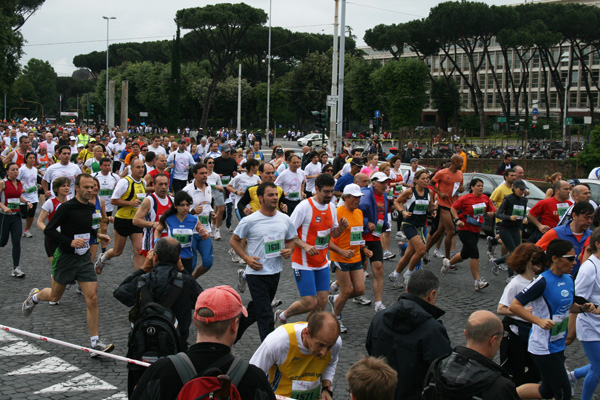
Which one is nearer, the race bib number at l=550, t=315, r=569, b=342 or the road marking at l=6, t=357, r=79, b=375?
the race bib number at l=550, t=315, r=569, b=342

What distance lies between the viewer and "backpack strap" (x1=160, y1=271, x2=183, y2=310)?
4.70 meters

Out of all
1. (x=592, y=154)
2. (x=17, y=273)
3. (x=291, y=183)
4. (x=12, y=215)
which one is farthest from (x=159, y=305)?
(x=592, y=154)

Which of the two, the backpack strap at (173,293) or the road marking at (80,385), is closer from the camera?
the backpack strap at (173,293)

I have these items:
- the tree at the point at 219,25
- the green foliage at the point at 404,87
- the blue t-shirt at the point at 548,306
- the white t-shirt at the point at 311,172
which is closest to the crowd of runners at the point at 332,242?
the blue t-shirt at the point at 548,306

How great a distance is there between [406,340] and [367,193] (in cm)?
474

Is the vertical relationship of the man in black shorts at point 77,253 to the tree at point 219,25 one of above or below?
below

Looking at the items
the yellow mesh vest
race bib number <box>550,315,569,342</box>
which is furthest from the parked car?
the yellow mesh vest

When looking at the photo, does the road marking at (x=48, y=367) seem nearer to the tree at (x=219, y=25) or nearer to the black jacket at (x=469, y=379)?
the black jacket at (x=469, y=379)

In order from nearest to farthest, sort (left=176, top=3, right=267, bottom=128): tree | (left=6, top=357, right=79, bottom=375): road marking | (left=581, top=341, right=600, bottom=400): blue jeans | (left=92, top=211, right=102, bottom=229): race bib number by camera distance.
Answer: (left=581, top=341, right=600, bottom=400): blue jeans
(left=6, top=357, right=79, bottom=375): road marking
(left=92, top=211, right=102, bottom=229): race bib number
(left=176, top=3, right=267, bottom=128): tree

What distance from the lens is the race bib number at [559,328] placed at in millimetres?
4996

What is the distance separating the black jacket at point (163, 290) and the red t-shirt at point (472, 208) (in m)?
5.88

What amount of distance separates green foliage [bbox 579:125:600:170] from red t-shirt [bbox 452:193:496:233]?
15.4 meters

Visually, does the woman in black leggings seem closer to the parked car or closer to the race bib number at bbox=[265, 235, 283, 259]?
the race bib number at bbox=[265, 235, 283, 259]

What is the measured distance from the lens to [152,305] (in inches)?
171
